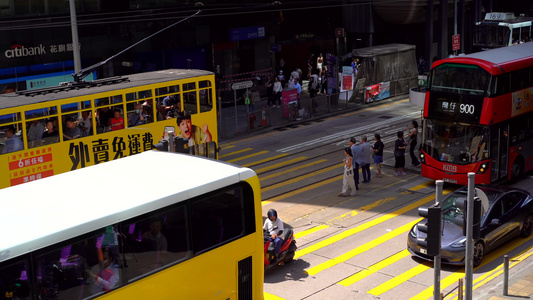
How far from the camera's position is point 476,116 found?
2073cm

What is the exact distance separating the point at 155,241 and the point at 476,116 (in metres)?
13.1

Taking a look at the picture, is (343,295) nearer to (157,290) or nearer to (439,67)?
(157,290)

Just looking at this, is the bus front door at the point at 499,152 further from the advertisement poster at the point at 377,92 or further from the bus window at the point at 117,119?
the advertisement poster at the point at 377,92

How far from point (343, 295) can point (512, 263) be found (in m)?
4.19

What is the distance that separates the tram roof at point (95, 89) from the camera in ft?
55.0

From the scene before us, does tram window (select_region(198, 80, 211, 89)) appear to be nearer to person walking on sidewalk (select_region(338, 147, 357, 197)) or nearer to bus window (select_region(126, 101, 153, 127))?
bus window (select_region(126, 101, 153, 127))

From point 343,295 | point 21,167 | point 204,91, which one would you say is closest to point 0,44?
point 204,91

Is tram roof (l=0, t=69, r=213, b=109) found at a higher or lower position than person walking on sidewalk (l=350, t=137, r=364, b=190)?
higher

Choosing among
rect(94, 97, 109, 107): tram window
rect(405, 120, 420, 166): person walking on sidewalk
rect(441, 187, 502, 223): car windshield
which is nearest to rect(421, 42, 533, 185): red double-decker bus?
rect(405, 120, 420, 166): person walking on sidewalk

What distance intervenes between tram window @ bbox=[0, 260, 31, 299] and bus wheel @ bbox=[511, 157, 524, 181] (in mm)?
16977

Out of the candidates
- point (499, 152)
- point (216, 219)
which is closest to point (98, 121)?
point (216, 219)

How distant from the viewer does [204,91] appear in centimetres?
2133

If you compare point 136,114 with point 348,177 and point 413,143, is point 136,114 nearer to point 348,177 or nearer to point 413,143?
point 348,177

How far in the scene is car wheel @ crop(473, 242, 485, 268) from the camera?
52.6ft
